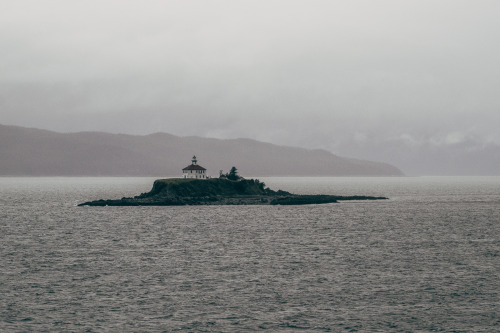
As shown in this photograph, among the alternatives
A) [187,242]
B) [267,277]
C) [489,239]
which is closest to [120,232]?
[187,242]

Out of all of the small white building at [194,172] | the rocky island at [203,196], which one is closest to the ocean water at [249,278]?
the rocky island at [203,196]

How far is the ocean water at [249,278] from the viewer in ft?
104

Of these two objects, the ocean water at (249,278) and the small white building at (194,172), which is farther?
the small white building at (194,172)

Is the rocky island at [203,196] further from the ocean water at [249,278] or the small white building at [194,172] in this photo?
the ocean water at [249,278]

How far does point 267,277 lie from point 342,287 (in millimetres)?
6633

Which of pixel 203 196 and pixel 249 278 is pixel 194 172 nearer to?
pixel 203 196

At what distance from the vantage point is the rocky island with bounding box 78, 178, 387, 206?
130 m

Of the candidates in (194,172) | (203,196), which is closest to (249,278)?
(203,196)

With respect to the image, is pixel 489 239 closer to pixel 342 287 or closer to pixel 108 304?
pixel 342 287

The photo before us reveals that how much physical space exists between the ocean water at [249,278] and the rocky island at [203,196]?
147 feet

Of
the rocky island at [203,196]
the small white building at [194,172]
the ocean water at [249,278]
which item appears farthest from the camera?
the small white building at [194,172]

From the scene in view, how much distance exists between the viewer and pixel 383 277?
1735 inches

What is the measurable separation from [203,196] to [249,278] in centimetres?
9629

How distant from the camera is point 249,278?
143 feet
